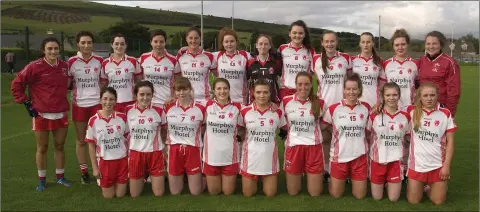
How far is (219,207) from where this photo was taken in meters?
4.45

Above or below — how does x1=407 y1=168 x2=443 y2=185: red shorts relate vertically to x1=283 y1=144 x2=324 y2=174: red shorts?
below

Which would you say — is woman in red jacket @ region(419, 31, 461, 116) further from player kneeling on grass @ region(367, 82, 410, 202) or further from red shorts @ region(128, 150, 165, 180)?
red shorts @ region(128, 150, 165, 180)

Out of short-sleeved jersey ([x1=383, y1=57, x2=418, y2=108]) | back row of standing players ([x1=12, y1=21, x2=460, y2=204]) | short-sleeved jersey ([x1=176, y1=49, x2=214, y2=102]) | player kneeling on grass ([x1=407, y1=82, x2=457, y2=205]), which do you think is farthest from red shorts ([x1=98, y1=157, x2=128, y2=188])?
short-sleeved jersey ([x1=383, y1=57, x2=418, y2=108])

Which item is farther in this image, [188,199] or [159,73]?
[159,73]

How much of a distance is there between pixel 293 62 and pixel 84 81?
8.63ft

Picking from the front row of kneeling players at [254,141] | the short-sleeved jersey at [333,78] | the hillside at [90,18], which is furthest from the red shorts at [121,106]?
the hillside at [90,18]

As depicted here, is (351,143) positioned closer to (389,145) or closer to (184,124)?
(389,145)

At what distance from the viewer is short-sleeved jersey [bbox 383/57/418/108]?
17.5 ft

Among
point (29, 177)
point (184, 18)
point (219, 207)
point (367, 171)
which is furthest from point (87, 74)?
point (184, 18)

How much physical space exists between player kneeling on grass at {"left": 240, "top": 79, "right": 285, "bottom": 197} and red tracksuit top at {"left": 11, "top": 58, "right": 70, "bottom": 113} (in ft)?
7.63

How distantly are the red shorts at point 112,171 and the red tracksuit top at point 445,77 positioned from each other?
12.1 feet

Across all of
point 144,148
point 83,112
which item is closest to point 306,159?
point 144,148

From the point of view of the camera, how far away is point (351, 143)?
188 inches

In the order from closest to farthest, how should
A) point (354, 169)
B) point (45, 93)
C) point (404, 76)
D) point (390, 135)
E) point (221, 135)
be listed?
point (390, 135), point (354, 169), point (221, 135), point (45, 93), point (404, 76)
